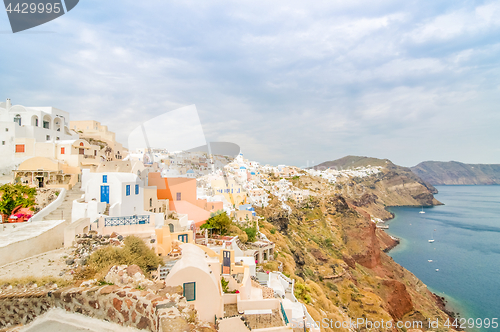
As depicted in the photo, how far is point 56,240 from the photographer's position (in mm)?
7672

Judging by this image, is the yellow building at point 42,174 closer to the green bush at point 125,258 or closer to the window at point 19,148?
the window at point 19,148

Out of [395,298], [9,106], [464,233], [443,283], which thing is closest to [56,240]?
[9,106]

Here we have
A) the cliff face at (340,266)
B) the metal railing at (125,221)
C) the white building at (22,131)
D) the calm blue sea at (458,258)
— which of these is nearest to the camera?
the metal railing at (125,221)

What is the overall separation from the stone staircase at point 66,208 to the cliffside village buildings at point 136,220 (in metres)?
0.03

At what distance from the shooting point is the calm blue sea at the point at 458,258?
1020 inches

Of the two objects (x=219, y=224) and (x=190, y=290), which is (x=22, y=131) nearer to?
(x=219, y=224)

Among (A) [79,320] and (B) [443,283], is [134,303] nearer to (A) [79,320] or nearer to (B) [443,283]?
(A) [79,320]

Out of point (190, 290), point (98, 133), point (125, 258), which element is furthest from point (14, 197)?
point (98, 133)

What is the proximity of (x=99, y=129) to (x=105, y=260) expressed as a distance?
18.1 m

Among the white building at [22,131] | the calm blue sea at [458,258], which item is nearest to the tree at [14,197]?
the white building at [22,131]

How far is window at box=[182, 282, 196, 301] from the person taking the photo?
5.71 meters

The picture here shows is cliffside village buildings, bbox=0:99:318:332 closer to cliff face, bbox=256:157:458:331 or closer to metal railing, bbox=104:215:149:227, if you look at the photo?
metal railing, bbox=104:215:149:227

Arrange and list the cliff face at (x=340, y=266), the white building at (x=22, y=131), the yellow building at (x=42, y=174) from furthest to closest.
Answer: the cliff face at (x=340, y=266) < the white building at (x=22, y=131) < the yellow building at (x=42, y=174)

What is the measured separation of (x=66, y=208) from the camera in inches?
405
